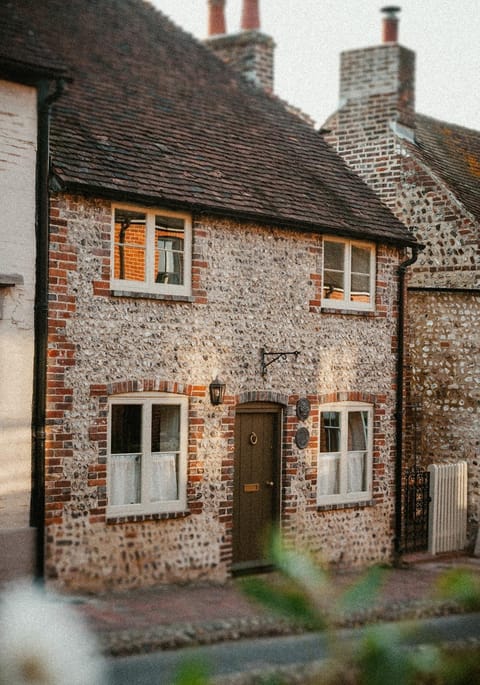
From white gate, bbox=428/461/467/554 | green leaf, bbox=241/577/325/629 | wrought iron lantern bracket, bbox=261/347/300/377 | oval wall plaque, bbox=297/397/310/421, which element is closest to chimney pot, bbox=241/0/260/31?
wrought iron lantern bracket, bbox=261/347/300/377

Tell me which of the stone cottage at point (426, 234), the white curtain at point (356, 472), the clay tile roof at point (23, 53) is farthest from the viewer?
the stone cottage at point (426, 234)

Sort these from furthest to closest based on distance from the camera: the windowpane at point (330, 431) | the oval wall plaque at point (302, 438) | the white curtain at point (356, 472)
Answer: the white curtain at point (356, 472) → the windowpane at point (330, 431) → the oval wall plaque at point (302, 438)

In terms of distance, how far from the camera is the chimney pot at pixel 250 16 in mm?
18078

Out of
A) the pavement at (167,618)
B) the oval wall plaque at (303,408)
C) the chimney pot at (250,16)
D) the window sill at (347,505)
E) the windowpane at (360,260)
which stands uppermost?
the chimney pot at (250,16)

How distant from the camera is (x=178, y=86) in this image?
15.2 metres

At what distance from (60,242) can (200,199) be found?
2.22 meters

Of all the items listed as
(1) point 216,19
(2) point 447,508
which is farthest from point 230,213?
(1) point 216,19

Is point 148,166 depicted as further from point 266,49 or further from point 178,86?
point 266,49

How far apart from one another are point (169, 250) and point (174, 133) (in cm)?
232

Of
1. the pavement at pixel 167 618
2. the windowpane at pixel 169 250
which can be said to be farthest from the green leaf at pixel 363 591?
the windowpane at pixel 169 250

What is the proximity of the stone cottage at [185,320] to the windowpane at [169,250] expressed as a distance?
3 centimetres

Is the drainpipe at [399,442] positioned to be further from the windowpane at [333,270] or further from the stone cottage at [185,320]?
the windowpane at [333,270]

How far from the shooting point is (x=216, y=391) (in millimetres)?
12469

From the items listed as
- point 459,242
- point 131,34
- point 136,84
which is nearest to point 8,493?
point 136,84
